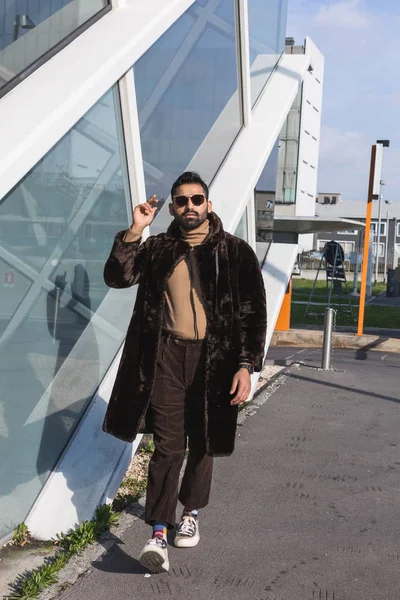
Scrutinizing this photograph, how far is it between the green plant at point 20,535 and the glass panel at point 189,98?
234cm

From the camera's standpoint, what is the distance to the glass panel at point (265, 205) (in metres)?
8.54

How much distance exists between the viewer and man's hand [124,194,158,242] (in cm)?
393

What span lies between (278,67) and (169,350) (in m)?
5.73

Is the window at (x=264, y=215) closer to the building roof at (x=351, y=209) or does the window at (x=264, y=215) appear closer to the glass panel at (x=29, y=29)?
the glass panel at (x=29, y=29)

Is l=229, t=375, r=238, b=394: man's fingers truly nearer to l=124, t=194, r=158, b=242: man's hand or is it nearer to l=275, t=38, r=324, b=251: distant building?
l=124, t=194, r=158, b=242: man's hand

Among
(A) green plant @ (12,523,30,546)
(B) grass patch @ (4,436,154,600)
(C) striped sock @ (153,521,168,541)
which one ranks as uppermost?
(C) striped sock @ (153,521,168,541)

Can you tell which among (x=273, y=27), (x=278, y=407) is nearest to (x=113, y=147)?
(x=278, y=407)

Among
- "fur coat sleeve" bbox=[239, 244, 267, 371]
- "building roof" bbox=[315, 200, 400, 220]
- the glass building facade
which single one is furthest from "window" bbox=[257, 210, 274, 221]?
"building roof" bbox=[315, 200, 400, 220]

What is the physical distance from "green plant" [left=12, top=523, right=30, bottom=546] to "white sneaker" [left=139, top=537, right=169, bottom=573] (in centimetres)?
63

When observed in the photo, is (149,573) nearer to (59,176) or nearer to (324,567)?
(324,567)

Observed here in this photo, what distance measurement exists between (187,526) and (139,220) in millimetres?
1613

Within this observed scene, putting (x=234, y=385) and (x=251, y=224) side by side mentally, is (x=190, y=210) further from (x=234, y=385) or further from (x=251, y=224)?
(x=251, y=224)

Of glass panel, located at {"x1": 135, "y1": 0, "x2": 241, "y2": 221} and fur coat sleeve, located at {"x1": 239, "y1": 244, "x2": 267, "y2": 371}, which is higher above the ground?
glass panel, located at {"x1": 135, "y1": 0, "x2": 241, "y2": 221}

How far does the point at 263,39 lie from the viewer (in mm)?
8562
